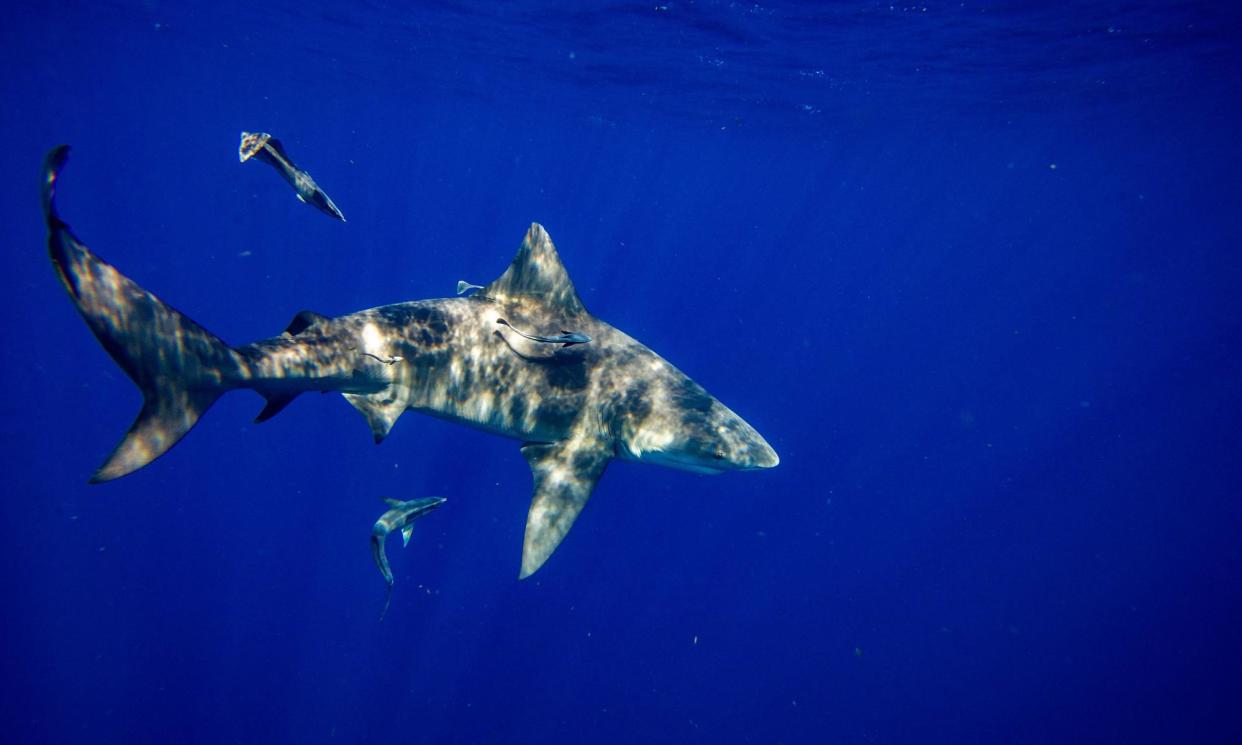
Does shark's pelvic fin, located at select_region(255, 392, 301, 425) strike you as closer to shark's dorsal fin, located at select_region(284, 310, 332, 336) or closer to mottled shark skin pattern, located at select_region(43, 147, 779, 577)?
mottled shark skin pattern, located at select_region(43, 147, 779, 577)

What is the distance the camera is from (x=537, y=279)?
24.1ft

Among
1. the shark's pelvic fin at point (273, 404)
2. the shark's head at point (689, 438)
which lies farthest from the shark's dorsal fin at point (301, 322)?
the shark's head at point (689, 438)

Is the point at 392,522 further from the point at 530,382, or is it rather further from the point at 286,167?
the point at 286,167

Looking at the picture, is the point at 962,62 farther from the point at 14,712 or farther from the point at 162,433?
the point at 14,712

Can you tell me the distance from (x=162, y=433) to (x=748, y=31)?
21.2 meters

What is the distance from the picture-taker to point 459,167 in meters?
92.7

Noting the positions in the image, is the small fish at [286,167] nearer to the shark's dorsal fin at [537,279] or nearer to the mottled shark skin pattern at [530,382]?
the mottled shark skin pattern at [530,382]

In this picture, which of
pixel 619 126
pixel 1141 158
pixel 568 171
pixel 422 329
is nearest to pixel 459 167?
pixel 568 171

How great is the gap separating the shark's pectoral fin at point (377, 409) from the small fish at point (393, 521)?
1127mm

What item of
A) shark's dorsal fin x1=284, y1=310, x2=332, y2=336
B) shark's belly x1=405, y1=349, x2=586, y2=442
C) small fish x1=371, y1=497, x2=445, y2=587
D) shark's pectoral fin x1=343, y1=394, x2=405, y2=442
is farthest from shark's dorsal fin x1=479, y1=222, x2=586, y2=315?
small fish x1=371, y1=497, x2=445, y2=587

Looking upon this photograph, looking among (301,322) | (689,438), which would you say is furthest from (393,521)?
(689,438)

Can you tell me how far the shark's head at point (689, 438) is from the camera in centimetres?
688

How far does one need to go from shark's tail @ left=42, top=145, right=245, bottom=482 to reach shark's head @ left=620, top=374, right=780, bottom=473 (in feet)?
12.9

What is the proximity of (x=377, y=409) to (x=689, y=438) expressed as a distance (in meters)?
3.28
